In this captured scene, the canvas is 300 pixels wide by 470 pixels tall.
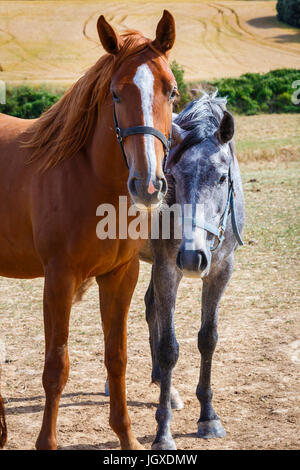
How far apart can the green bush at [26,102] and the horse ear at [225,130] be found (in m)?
17.1

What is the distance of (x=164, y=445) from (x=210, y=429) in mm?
401

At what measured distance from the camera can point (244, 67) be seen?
31.0 m

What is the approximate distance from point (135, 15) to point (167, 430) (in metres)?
26.6

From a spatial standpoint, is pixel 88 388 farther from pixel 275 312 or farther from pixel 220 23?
pixel 220 23

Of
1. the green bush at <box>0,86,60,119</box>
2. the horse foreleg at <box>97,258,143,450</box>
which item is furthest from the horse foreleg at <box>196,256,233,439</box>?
the green bush at <box>0,86,60,119</box>

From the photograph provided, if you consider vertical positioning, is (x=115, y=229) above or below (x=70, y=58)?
below

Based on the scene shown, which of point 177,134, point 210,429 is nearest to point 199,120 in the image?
point 177,134

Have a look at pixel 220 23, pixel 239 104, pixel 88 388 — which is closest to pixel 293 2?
pixel 220 23

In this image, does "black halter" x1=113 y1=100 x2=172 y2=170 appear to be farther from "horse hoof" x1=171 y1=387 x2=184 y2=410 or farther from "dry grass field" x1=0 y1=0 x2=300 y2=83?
"dry grass field" x1=0 y1=0 x2=300 y2=83

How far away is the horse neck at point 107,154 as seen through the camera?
3020mm

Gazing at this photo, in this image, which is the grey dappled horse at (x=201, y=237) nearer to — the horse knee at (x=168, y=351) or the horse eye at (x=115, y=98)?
the horse knee at (x=168, y=351)

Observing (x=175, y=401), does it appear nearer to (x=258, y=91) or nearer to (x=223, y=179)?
(x=223, y=179)

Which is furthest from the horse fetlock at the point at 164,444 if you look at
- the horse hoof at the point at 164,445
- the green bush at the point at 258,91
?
the green bush at the point at 258,91

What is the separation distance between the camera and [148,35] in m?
27.2
